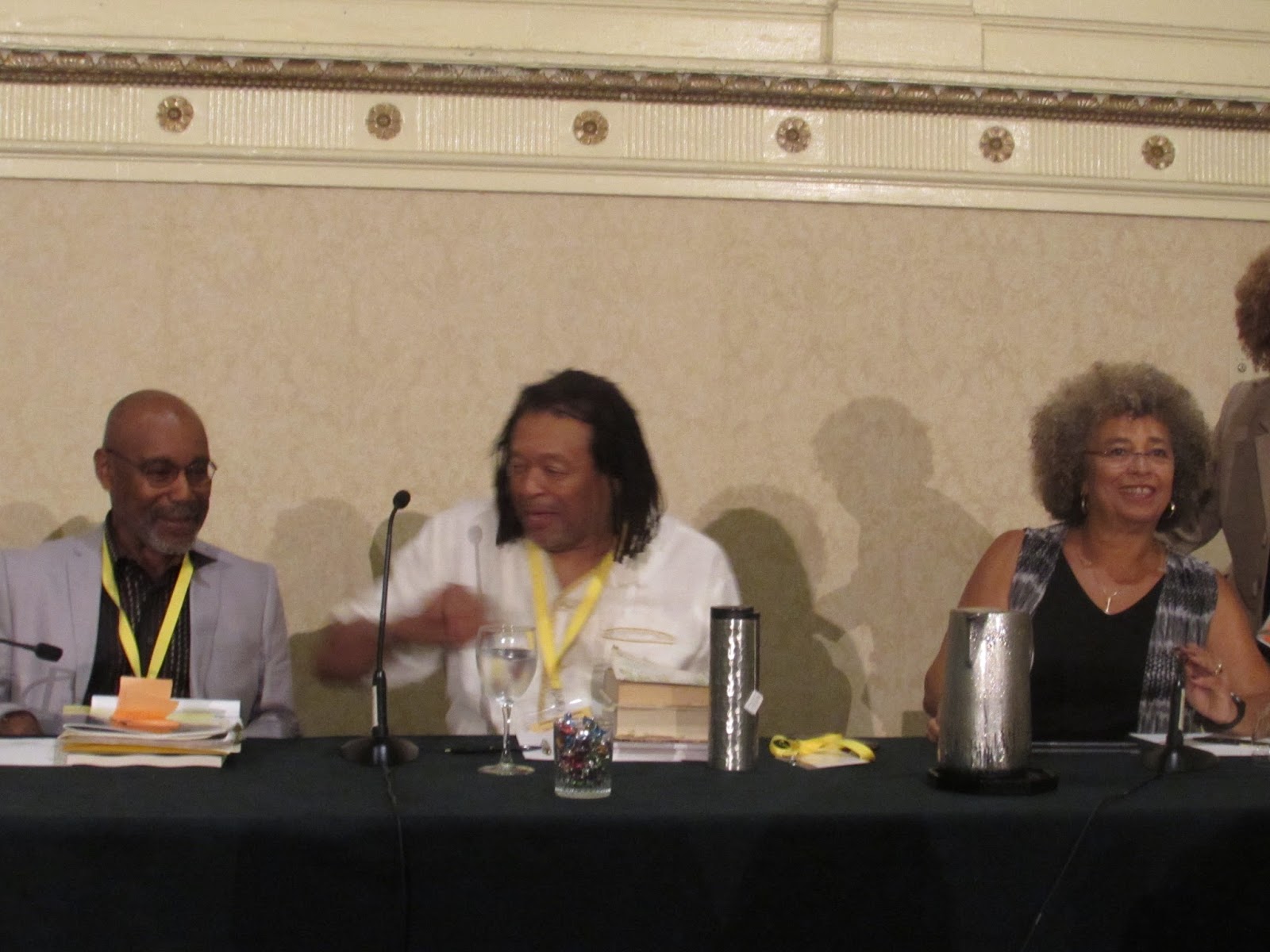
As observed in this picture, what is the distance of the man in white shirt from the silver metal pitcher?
3.03 ft

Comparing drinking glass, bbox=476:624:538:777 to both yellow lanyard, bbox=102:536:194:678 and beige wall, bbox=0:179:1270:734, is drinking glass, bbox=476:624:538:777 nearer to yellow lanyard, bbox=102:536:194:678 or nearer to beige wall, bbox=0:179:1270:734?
yellow lanyard, bbox=102:536:194:678

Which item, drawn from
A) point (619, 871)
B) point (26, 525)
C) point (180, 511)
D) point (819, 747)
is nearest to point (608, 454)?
point (180, 511)

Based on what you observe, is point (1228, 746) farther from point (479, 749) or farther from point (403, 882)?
point (403, 882)

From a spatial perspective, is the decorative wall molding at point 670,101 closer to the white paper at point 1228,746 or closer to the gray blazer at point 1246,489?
the gray blazer at point 1246,489

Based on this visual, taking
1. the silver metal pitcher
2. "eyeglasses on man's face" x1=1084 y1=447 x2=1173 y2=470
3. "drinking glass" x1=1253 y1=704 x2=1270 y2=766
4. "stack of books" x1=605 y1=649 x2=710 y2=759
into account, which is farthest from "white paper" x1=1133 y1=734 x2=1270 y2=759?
"stack of books" x1=605 y1=649 x2=710 y2=759

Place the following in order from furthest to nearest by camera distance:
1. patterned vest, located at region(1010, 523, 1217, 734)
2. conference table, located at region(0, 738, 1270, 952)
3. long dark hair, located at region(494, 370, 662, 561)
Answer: long dark hair, located at region(494, 370, 662, 561) < patterned vest, located at region(1010, 523, 1217, 734) < conference table, located at region(0, 738, 1270, 952)

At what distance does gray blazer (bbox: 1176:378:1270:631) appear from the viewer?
141 inches

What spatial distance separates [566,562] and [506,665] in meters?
1.04

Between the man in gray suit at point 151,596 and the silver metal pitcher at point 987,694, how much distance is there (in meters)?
A: 1.60

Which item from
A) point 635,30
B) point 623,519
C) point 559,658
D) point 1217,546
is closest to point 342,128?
point 635,30

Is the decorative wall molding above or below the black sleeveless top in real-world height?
above

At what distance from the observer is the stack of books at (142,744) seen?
2102 mm

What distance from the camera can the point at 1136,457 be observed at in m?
3.00

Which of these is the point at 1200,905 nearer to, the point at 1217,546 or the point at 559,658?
the point at 559,658
